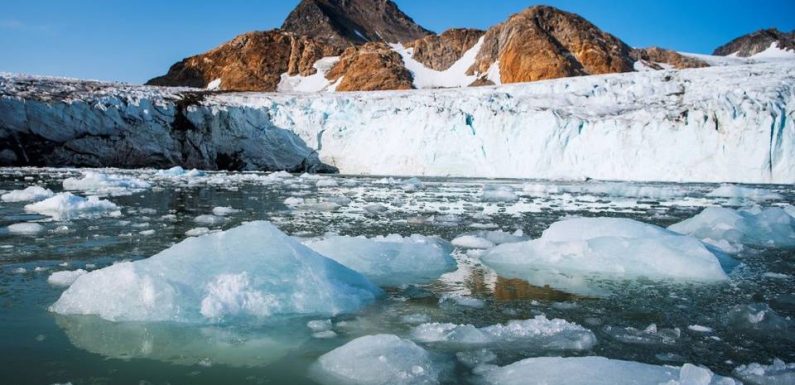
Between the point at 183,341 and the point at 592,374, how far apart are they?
67.9 inches

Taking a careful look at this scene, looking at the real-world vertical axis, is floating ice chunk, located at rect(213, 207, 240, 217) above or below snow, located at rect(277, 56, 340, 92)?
below

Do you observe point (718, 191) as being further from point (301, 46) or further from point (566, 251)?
point (301, 46)

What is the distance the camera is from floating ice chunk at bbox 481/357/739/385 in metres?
1.83

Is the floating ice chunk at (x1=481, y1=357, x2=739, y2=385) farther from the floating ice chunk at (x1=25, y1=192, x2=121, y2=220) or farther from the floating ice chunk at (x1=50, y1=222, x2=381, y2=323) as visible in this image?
the floating ice chunk at (x1=25, y1=192, x2=121, y2=220)

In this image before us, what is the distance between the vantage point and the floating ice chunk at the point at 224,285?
2674mm

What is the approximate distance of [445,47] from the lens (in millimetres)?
60875

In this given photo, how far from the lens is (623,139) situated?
61.3ft

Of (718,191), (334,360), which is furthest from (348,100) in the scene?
(334,360)

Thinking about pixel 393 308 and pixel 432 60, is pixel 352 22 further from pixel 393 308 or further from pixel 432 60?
pixel 393 308

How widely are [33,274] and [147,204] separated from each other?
16.1ft

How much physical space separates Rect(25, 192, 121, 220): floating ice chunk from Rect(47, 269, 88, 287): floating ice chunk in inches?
139

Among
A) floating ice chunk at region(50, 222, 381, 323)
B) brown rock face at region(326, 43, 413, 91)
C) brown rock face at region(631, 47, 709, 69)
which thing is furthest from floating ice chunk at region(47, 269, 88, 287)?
brown rock face at region(631, 47, 709, 69)

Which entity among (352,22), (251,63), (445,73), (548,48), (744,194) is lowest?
(744,194)

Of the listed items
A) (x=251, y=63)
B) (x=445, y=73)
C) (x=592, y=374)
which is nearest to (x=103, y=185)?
(x=592, y=374)
